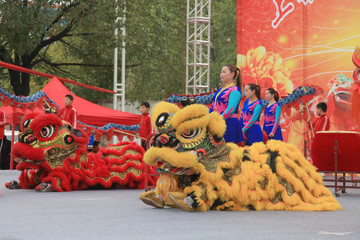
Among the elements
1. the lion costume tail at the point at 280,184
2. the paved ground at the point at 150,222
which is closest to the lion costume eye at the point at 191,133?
the lion costume tail at the point at 280,184

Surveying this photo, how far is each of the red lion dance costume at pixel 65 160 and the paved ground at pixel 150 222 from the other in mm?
1294

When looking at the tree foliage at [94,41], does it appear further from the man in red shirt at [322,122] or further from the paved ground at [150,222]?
the paved ground at [150,222]

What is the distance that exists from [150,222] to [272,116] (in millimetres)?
4690

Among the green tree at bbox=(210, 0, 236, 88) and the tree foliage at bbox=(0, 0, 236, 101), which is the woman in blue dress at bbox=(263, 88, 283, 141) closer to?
the tree foliage at bbox=(0, 0, 236, 101)

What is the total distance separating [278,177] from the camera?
6754 millimetres

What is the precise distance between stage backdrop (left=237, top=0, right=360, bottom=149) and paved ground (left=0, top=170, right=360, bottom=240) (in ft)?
18.7

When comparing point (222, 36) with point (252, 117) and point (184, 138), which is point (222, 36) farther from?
point (184, 138)

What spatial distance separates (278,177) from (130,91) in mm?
A: 21313

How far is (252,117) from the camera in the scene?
8562mm

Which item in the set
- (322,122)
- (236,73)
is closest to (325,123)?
(322,122)

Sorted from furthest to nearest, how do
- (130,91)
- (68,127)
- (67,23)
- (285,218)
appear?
1. (130,91)
2. (67,23)
3. (68,127)
4. (285,218)

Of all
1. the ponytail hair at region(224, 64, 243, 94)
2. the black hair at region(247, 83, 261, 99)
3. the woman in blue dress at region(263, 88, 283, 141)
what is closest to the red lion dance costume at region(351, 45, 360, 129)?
the ponytail hair at region(224, 64, 243, 94)

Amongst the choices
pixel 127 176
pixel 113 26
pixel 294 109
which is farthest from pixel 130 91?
pixel 127 176

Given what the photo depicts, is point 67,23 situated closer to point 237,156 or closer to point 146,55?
point 146,55
